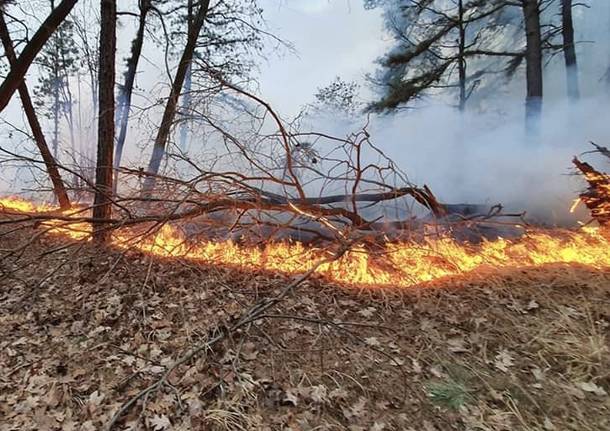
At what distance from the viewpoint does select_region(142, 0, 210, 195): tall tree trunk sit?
4779 millimetres

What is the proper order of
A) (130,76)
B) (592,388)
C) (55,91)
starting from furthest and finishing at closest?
(55,91)
(130,76)
(592,388)

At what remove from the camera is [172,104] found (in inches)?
197

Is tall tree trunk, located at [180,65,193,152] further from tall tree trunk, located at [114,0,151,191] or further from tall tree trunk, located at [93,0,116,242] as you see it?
tall tree trunk, located at [114,0,151,191]

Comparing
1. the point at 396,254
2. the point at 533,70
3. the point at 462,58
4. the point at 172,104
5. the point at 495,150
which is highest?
the point at 462,58

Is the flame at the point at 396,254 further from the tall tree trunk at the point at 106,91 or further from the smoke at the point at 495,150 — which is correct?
the smoke at the point at 495,150

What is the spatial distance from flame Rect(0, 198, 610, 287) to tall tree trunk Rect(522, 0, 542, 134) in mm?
2844

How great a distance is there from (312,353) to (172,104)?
366 centimetres

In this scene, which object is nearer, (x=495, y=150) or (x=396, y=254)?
(x=396, y=254)

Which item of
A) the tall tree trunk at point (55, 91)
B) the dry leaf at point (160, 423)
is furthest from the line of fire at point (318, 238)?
the tall tree trunk at point (55, 91)

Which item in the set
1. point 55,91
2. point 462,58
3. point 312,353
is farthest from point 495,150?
point 55,91

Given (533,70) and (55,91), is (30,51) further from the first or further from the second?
(533,70)

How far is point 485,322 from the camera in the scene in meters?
3.27

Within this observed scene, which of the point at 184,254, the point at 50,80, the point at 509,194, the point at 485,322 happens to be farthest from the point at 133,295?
the point at 50,80

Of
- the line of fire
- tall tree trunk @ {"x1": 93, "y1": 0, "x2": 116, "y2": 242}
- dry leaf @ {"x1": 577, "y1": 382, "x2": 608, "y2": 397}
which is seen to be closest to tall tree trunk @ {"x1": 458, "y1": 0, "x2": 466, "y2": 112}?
the line of fire
